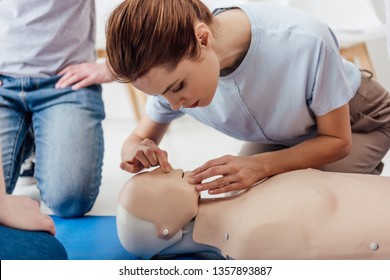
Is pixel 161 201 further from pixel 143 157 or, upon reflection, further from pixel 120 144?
pixel 120 144

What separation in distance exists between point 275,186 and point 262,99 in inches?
8.0

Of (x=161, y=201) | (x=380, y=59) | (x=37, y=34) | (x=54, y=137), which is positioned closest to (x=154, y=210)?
(x=161, y=201)

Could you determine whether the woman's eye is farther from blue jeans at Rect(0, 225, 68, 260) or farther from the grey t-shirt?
the grey t-shirt

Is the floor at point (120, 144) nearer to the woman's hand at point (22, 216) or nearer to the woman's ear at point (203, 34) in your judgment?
the woman's hand at point (22, 216)

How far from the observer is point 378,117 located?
1.29 metres

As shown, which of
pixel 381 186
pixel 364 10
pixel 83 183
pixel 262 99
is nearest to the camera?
pixel 381 186

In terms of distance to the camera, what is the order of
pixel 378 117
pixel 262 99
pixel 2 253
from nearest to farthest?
pixel 2 253, pixel 262 99, pixel 378 117

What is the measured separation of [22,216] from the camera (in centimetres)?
→ 86

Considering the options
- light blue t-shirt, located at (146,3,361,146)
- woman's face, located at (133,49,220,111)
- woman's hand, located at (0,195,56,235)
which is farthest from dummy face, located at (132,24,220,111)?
woman's hand, located at (0,195,56,235)

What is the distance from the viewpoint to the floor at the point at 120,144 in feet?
5.23

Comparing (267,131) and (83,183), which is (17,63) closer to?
(83,183)

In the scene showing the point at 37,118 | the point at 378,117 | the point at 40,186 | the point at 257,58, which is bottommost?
the point at 40,186

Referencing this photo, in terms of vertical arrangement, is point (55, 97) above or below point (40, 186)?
above

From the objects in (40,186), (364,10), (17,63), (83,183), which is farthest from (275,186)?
(364,10)
